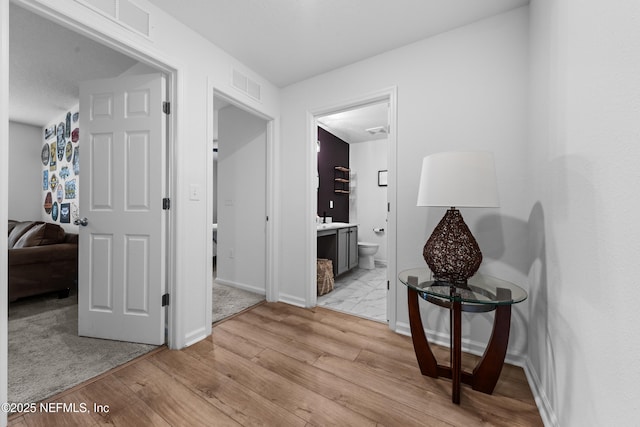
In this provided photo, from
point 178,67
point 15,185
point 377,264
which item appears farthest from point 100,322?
point 15,185

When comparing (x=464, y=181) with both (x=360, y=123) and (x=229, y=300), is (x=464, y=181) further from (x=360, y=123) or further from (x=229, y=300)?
(x=360, y=123)

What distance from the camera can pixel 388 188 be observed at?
215 cm

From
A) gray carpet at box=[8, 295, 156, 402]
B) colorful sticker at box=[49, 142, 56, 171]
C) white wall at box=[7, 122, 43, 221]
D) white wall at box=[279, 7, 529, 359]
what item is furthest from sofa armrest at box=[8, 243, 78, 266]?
white wall at box=[279, 7, 529, 359]

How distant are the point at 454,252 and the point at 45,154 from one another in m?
6.66

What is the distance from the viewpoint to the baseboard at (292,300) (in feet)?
8.76

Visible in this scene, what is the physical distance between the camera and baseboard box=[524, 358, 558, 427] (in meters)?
1.15

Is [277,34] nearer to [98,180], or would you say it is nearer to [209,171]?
[209,171]

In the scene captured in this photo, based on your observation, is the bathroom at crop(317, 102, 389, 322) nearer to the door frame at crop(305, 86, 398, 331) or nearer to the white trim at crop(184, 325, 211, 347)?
the door frame at crop(305, 86, 398, 331)

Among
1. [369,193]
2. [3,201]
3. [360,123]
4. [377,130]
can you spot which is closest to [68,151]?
[3,201]

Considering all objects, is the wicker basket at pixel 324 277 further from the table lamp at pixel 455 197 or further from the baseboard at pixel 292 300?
the table lamp at pixel 455 197

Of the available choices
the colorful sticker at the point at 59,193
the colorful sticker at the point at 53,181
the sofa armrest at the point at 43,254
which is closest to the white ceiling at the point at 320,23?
the sofa armrest at the point at 43,254

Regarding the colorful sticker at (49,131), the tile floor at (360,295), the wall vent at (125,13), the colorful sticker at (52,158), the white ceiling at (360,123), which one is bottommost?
the tile floor at (360,295)

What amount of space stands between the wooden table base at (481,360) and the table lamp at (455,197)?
21 cm

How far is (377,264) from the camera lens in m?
4.83
